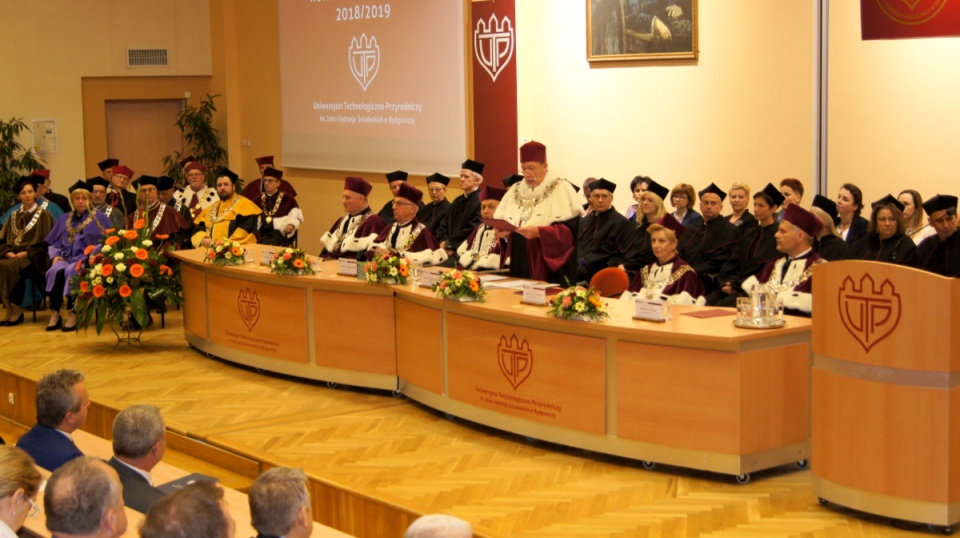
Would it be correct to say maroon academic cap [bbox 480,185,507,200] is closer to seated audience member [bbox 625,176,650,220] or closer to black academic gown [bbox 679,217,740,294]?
seated audience member [bbox 625,176,650,220]

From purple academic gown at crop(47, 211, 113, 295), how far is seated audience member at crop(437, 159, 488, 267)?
3452 millimetres

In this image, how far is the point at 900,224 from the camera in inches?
336

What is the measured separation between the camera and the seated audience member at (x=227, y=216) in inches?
495

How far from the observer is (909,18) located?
898cm

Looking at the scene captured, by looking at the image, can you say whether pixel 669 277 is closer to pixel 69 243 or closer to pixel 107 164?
pixel 69 243

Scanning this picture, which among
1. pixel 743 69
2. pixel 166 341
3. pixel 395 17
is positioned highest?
pixel 395 17

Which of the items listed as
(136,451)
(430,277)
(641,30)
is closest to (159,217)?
(430,277)

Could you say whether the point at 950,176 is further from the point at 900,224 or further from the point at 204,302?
the point at 204,302

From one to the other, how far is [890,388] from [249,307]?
5.63 meters

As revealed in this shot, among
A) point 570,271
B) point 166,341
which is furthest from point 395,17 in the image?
point 570,271

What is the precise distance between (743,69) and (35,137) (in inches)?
405

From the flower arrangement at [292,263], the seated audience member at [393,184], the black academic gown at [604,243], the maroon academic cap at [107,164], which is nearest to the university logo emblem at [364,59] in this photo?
the seated audience member at [393,184]

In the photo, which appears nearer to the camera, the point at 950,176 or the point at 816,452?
the point at 816,452

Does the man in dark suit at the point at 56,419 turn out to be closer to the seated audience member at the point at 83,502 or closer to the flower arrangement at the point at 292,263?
the seated audience member at the point at 83,502
